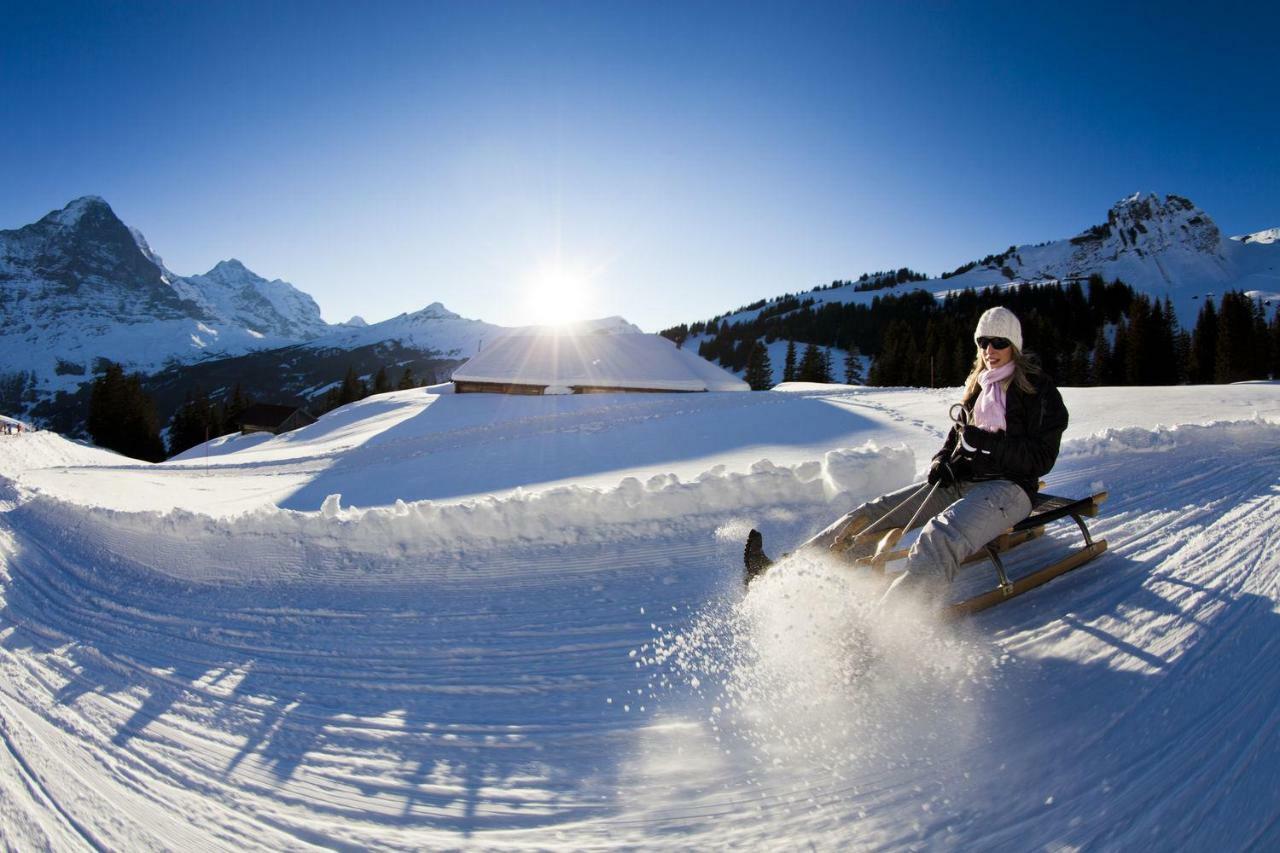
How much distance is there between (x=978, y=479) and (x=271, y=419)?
210 ft

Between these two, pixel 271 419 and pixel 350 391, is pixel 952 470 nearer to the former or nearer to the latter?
pixel 271 419

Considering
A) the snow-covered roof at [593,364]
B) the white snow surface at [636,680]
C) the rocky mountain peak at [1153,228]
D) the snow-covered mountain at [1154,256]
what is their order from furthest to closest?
the rocky mountain peak at [1153,228]
the snow-covered mountain at [1154,256]
the snow-covered roof at [593,364]
the white snow surface at [636,680]

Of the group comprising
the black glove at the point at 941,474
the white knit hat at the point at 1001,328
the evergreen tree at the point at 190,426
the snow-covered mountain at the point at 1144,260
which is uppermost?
the snow-covered mountain at the point at 1144,260

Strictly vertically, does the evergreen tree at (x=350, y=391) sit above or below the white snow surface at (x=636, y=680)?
above

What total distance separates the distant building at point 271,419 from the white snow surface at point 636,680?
54.7 metres

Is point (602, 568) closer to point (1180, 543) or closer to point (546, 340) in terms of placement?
point (1180, 543)

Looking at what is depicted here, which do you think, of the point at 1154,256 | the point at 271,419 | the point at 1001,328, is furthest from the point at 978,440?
the point at 1154,256

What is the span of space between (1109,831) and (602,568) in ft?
11.1

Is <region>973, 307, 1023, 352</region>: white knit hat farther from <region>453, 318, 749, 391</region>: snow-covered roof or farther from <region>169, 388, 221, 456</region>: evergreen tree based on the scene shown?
<region>169, 388, 221, 456</region>: evergreen tree

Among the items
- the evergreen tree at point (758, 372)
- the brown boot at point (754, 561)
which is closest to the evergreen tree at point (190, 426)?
the evergreen tree at point (758, 372)

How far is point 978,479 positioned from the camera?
3.77 meters

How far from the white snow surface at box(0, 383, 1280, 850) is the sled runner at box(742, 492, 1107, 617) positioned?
0.12m

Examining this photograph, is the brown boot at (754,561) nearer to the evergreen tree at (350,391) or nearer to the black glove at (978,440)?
the black glove at (978,440)

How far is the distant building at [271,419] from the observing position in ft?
177
